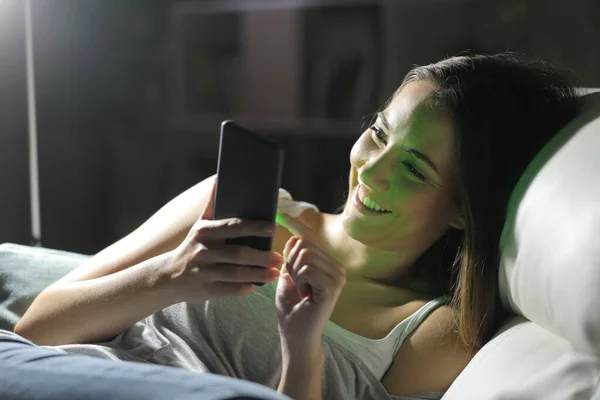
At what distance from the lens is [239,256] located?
91 cm

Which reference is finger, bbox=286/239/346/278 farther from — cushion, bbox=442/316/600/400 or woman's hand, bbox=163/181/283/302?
cushion, bbox=442/316/600/400

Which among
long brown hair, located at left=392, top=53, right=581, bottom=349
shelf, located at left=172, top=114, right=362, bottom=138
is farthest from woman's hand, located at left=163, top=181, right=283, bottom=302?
shelf, located at left=172, top=114, right=362, bottom=138

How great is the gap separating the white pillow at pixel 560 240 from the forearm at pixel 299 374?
275mm

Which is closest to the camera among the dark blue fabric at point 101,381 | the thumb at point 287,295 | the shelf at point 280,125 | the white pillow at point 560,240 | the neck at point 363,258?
the dark blue fabric at point 101,381

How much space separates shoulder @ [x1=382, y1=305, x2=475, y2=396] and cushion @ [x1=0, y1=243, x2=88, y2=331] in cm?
58

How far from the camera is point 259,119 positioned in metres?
2.55

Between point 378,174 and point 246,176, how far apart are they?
10.3 inches

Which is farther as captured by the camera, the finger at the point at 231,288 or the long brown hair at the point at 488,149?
the long brown hair at the point at 488,149

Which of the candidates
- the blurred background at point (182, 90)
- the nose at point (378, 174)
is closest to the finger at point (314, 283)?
the nose at point (378, 174)

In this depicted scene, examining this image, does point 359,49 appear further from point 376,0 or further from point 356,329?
point 356,329

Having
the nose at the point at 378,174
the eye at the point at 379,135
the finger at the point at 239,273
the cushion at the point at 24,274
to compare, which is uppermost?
the eye at the point at 379,135

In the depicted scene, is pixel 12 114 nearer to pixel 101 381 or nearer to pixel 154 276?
pixel 154 276

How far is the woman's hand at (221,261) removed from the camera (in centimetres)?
91

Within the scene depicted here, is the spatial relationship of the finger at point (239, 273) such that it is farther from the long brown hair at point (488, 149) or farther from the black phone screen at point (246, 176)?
the long brown hair at point (488, 149)
